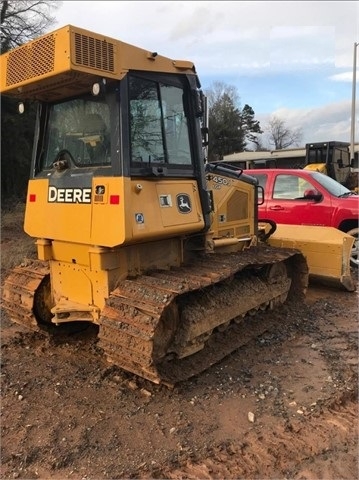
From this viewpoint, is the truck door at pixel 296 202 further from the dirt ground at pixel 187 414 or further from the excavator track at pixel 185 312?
the dirt ground at pixel 187 414

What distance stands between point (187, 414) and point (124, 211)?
1666mm

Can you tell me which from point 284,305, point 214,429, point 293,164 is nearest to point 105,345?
point 214,429

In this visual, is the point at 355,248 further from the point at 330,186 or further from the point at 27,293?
the point at 27,293

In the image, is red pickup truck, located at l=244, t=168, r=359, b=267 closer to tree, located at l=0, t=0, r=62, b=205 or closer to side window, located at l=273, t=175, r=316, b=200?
side window, located at l=273, t=175, r=316, b=200

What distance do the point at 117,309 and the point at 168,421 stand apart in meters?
0.94

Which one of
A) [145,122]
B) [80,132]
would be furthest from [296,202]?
[80,132]

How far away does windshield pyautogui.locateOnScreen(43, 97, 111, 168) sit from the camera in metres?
3.95

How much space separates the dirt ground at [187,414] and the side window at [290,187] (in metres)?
3.79

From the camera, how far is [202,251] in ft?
15.8

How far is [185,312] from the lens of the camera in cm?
414

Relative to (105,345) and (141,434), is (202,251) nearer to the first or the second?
(105,345)

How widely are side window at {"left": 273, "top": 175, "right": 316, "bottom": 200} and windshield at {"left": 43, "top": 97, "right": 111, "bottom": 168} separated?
5.07 m

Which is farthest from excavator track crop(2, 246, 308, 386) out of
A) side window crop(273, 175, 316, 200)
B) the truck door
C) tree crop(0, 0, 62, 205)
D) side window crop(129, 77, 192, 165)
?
tree crop(0, 0, 62, 205)

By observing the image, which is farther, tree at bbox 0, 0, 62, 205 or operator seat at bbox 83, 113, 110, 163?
tree at bbox 0, 0, 62, 205
